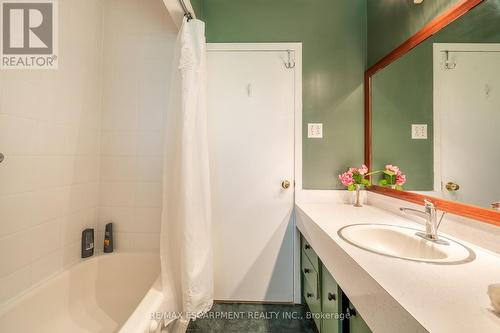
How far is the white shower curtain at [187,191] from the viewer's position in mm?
1101

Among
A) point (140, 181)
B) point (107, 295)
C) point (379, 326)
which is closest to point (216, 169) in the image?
point (140, 181)

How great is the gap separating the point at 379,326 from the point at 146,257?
137 centimetres

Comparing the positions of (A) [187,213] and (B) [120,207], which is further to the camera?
(B) [120,207]

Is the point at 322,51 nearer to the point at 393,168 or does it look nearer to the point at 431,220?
the point at 393,168

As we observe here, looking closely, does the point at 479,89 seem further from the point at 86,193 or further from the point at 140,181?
the point at 86,193

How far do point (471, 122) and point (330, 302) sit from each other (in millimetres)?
1022

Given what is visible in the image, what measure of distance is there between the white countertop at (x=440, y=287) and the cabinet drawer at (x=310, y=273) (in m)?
0.44

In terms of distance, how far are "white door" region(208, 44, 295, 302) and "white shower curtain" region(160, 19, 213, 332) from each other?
0.40m

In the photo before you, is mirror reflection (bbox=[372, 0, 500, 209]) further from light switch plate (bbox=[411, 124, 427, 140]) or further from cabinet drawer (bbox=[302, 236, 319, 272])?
cabinet drawer (bbox=[302, 236, 319, 272])

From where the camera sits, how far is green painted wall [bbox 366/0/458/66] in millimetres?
1107

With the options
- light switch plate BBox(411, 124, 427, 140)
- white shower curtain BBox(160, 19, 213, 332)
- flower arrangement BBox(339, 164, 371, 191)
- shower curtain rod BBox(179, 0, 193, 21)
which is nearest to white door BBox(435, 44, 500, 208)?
light switch plate BBox(411, 124, 427, 140)

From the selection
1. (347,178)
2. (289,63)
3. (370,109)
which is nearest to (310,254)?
(347,178)

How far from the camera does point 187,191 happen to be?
1.11m

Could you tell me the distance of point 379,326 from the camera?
1.89ft
